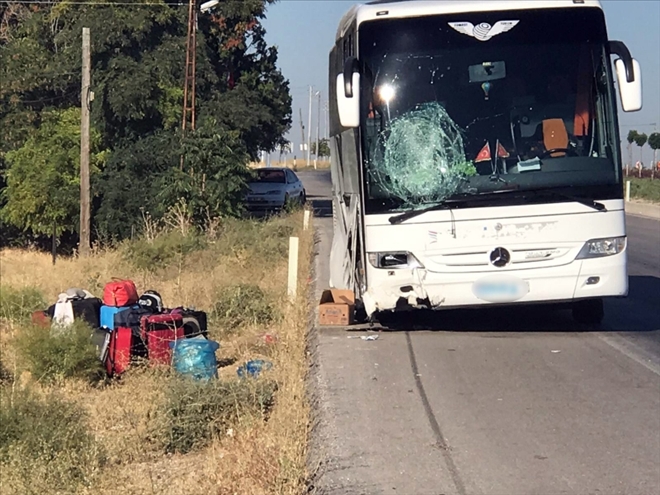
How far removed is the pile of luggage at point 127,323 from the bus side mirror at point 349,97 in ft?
12.5

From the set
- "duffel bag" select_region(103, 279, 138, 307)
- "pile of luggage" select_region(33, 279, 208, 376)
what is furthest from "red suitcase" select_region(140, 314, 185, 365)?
"duffel bag" select_region(103, 279, 138, 307)

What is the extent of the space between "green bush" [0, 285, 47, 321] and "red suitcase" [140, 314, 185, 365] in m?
6.22

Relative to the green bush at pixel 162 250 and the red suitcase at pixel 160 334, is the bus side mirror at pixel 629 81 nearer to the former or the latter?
the red suitcase at pixel 160 334

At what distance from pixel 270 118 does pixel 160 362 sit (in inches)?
885

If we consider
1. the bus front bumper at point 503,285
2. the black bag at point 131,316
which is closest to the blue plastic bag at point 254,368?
the bus front bumper at point 503,285

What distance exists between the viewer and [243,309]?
574 inches

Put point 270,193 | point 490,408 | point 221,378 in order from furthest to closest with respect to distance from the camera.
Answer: point 270,193
point 221,378
point 490,408

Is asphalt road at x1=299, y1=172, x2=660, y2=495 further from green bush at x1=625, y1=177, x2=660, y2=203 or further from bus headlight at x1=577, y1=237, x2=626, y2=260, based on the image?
green bush at x1=625, y1=177, x2=660, y2=203

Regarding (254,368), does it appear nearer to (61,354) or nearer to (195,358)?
(195,358)

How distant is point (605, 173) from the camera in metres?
8.96

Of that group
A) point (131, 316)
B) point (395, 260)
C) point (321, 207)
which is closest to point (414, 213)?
point (395, 260)

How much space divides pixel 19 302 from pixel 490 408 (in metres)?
13.1

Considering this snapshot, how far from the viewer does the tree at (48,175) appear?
3234 cm

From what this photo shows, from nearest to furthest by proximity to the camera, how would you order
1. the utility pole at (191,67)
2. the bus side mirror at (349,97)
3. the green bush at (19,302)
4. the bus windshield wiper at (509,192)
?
the bus side mirror at (349,97) → the bus windshield wiper at (509,192) → the green bush at (19,302) → the utility pole at (191,67)
